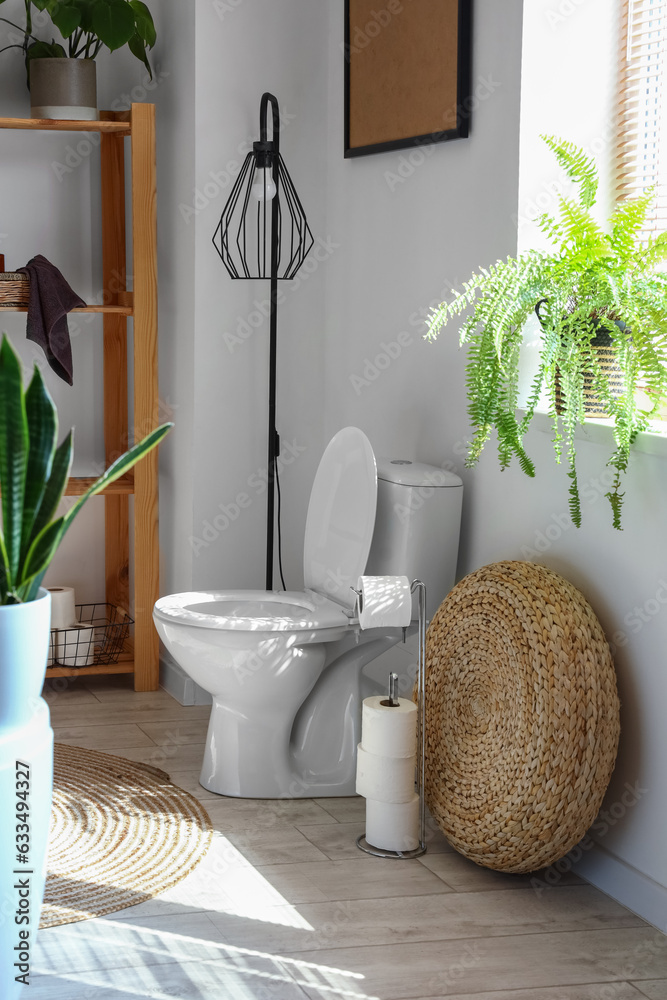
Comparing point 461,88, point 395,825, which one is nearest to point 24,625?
point 395,825

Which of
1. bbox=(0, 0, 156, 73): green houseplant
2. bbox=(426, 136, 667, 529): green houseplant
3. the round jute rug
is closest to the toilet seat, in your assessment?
the round jute rug

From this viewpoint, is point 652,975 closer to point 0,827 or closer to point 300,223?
point 0,827

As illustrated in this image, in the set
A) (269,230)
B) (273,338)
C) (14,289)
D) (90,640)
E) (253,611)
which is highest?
(269,230)

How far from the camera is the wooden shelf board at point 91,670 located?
3.38 m

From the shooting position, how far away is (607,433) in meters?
2.07

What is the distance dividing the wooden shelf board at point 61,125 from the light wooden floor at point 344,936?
1.94m

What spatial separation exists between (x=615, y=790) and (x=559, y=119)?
133 centimetres

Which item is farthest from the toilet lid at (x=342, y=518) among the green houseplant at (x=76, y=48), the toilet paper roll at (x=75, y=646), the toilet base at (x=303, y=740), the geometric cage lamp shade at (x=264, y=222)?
the green houseplant at (x=76, y=48)

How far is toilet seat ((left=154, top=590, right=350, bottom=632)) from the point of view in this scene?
8.17ft

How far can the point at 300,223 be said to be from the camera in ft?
10.9

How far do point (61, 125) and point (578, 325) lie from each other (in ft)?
6.02

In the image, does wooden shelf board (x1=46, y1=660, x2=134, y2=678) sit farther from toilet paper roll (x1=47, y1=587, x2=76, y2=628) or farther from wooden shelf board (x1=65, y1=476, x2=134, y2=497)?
wooden shelf board (x1=65, y1=476, x2=134, y2=497)

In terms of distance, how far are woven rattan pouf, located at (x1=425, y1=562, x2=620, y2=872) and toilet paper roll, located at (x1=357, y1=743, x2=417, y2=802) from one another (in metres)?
0.07

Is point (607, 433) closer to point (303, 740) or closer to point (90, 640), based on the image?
point (303, 740)
